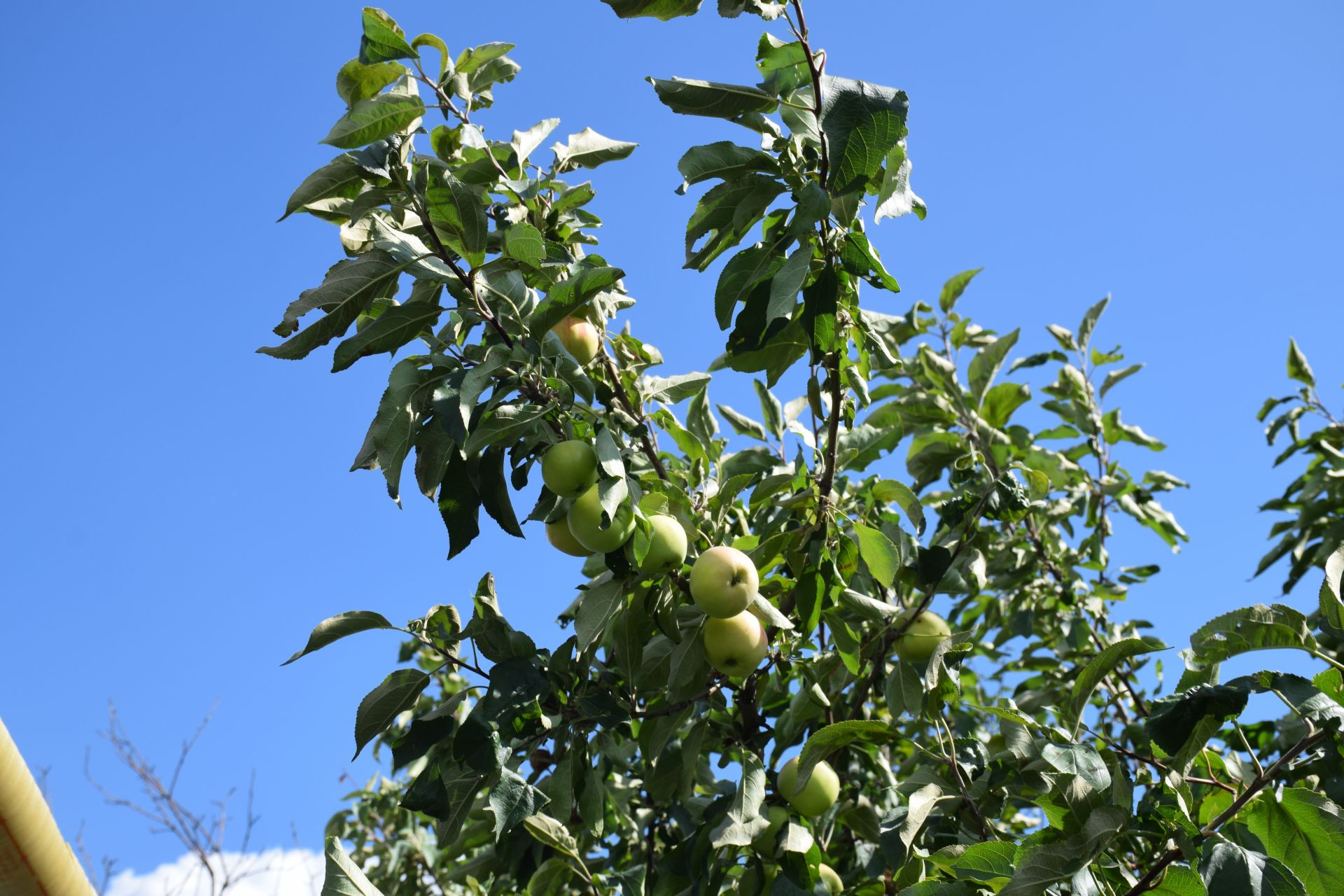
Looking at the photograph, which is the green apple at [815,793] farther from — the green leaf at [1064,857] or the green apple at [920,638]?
the green leaf at [1064,857]

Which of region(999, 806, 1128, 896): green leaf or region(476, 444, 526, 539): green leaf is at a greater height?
region(476, 444, 526, 539): green leaf

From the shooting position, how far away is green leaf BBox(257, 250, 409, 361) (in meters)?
2.14

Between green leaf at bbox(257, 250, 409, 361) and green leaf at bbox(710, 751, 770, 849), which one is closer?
green leaf at bbox(257, 250, 409, 361)

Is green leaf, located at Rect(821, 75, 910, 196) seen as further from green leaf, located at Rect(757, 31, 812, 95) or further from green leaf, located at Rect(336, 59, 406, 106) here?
green leaf, located at Rect(336, 59, 406, 106)

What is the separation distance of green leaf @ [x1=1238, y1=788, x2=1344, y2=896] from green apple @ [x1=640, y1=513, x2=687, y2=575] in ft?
4.09

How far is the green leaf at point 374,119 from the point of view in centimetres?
217

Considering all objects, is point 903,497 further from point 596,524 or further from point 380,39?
point 380,39

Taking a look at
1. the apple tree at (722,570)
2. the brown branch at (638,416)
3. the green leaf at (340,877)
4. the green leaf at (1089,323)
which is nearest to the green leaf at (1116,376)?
the green leaf at (1089,323)

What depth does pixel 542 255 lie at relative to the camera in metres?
2.25

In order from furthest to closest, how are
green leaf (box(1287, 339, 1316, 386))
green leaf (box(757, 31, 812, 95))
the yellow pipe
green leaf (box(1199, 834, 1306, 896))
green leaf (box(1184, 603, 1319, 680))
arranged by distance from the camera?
green leaf (box(1287, 339, 1316, 386))
green leaf (box(757, 31, 812, 95))
green leaf (box(1184, 603, 1319, 680))
green leaf (box(1199, 834, 1306, 896))
the yellow pipe

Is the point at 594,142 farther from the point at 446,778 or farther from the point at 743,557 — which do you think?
the point at 446,778

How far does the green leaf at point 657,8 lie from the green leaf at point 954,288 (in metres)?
2.51

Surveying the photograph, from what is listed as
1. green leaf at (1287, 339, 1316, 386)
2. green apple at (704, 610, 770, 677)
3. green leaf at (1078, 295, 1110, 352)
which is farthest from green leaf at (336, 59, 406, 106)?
green leaf at (1287, 339, 1316, 386)

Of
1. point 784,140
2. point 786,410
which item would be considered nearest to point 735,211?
point 784,140
